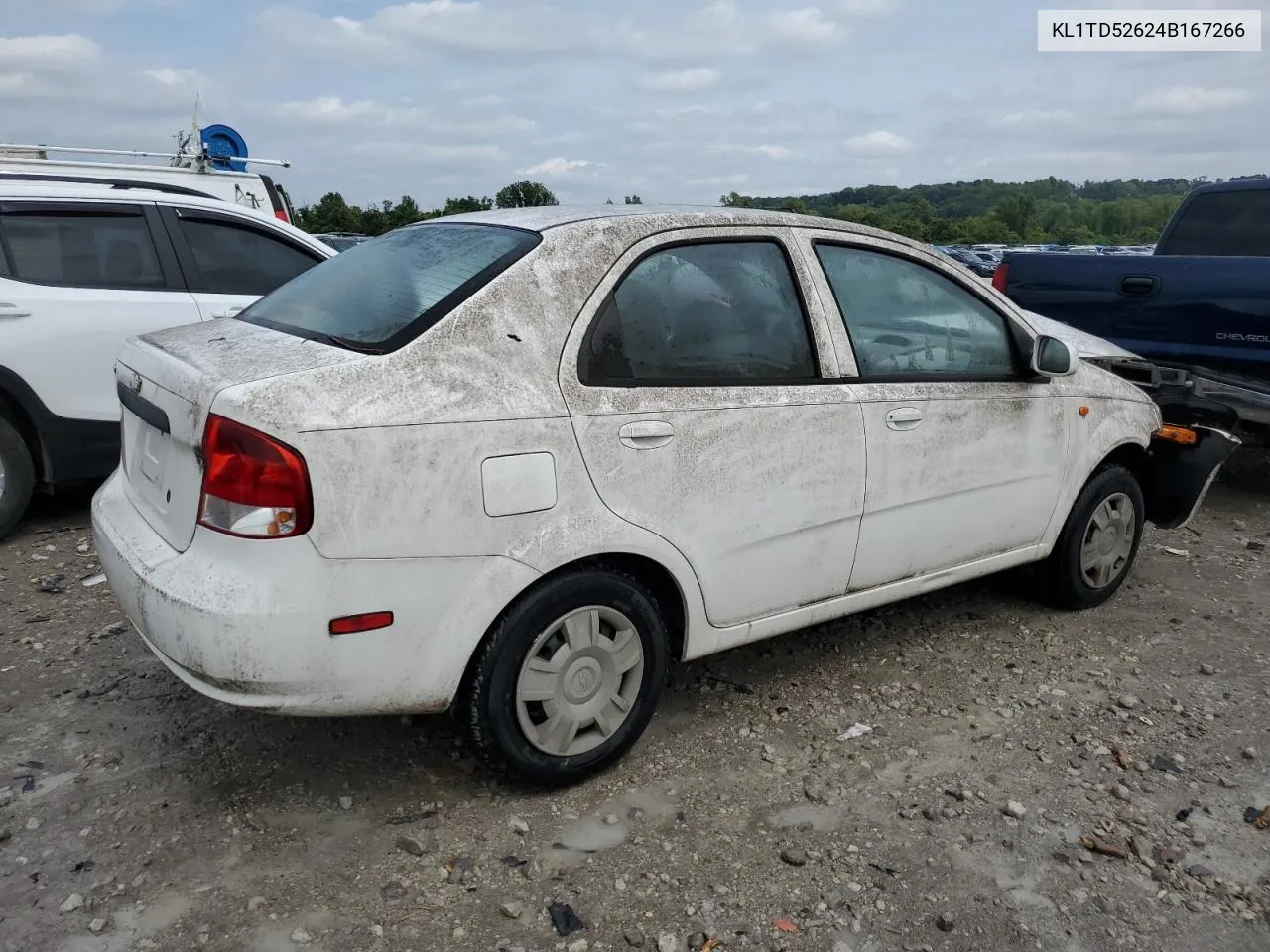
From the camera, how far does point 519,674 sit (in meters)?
2.78

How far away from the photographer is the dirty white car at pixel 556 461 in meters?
2.47

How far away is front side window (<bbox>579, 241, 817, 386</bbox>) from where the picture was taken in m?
2.92

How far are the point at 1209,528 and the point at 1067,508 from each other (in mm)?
2273

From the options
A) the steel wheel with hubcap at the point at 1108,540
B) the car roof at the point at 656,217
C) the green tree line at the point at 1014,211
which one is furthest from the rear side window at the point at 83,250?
the green tree line at the point at 1014,211

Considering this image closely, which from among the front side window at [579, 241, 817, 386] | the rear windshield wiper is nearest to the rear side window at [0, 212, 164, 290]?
the rear windshield wiper

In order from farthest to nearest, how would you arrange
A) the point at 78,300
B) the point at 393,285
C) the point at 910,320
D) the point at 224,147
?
the point at 224,147, the point at 78,300, the point at 910,320, the point at 393,285

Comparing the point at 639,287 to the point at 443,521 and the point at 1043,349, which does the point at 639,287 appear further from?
the point at 1043,349

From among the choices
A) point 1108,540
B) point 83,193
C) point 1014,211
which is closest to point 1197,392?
point 1108,540

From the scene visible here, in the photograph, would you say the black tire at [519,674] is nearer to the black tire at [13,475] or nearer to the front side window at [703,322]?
the front side window at [703,322]

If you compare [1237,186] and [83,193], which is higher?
[1237,186]

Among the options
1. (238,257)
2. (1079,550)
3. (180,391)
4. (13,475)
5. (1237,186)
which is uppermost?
(1237,186)

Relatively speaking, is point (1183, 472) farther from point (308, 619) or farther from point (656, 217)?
point (308, 619)

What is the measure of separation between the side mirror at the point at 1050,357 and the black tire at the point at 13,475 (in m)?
4.71

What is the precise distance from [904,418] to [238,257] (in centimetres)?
412
